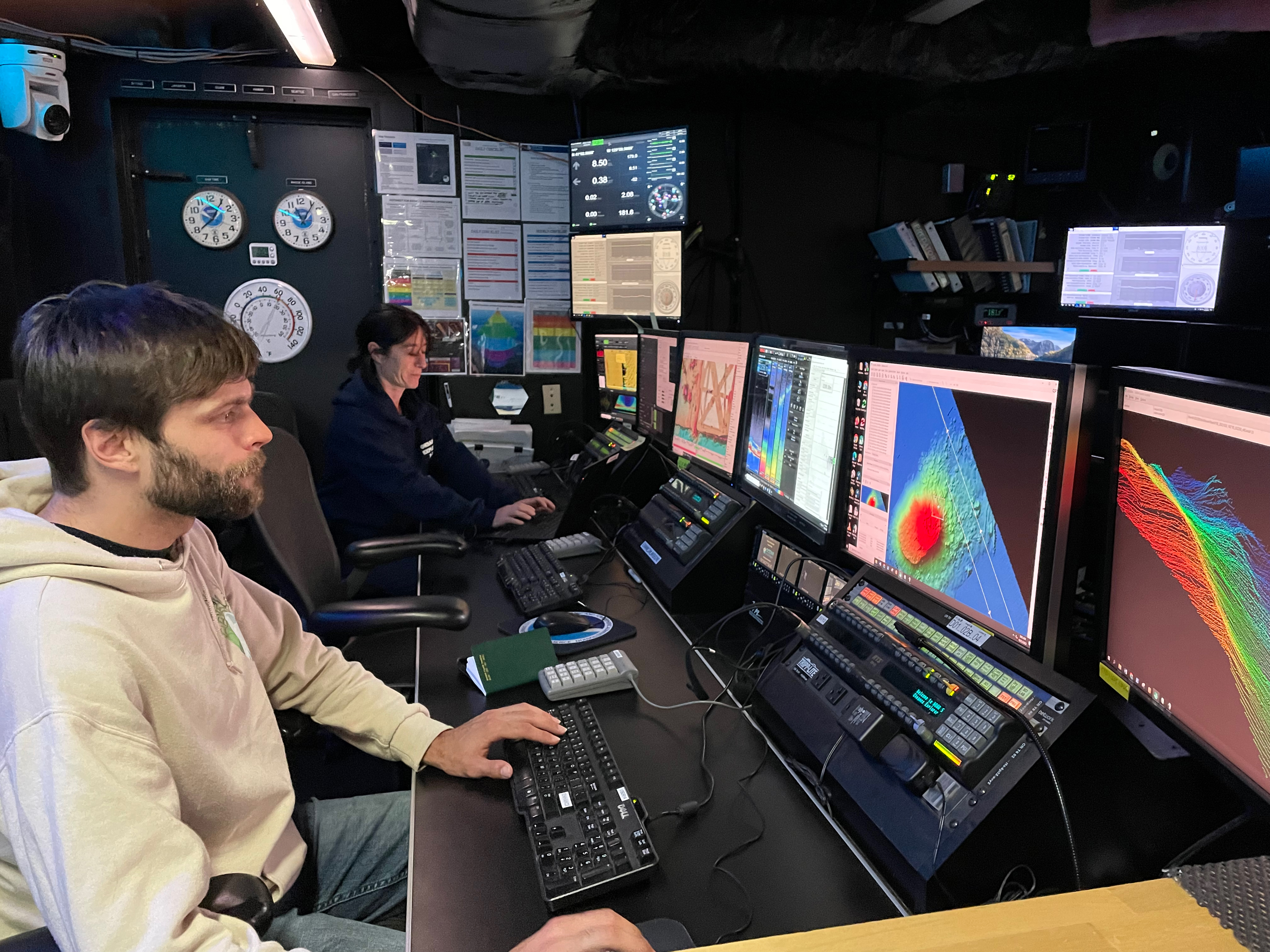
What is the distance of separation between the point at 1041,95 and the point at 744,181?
168 cm

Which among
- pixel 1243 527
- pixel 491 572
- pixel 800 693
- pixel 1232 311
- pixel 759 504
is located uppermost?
pixel 1232 311

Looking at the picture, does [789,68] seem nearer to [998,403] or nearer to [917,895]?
[998,403]

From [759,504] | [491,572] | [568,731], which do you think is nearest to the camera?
[568,731]

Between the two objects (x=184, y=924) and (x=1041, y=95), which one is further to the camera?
(x=1041, y=95)

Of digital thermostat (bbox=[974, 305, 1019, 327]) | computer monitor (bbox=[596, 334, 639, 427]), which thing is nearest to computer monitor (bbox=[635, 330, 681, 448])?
computer monitor (bbox=[596, 334, 639, 427])

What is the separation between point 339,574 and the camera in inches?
84.6

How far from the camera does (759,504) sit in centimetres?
169

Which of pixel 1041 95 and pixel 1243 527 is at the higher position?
pixel 1041 95

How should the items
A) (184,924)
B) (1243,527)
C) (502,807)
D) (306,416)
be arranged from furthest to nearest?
(306,416) < (502,807) < (184,924) < (1243,527)

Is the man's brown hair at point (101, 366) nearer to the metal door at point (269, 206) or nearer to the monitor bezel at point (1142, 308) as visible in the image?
the metal door at point (269, 206)

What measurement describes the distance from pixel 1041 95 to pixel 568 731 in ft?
14.3

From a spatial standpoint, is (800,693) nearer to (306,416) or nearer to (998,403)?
(998,403)

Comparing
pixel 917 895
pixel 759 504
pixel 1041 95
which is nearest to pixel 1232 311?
pixel 1041 95

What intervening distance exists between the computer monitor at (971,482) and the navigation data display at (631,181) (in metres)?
2.20
